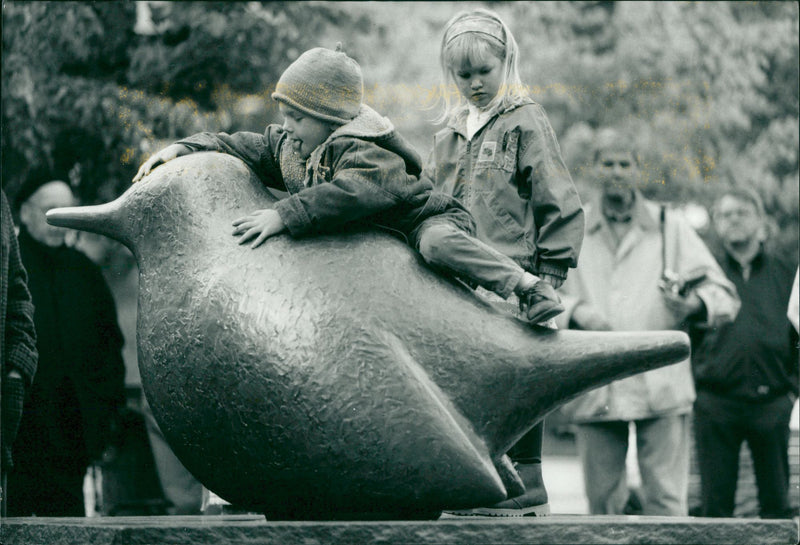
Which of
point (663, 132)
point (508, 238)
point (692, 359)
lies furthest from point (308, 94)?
point (663, 132)

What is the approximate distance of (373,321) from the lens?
169 inches

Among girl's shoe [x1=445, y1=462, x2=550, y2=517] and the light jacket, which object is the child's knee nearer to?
girl's shoe [x1=445, y1=462, x2=550, y2=517]

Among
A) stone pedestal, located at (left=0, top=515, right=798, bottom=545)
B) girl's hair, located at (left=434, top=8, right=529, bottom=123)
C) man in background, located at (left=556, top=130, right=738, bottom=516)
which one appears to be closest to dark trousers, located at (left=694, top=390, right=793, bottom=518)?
man in background, located at (left=556, top=130, right=738, bottom=516)

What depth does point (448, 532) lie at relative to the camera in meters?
4.09

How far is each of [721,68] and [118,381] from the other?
8.60 meters

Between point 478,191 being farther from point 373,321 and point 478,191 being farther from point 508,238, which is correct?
point 373,321

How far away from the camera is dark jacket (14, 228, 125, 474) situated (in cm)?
751

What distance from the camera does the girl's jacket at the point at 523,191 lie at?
5324 mm

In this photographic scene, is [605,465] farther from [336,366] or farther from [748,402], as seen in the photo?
[336,366]

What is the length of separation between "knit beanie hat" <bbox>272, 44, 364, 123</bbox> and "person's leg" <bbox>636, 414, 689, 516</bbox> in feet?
11.3

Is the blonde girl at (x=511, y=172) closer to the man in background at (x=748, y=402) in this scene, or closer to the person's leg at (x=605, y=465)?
the person's leg at (x=605, y=465)

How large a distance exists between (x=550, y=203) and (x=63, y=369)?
354 centimetres

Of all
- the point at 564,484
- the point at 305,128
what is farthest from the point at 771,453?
the point at 564,484

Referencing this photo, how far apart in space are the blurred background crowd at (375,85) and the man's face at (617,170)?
1299mm
